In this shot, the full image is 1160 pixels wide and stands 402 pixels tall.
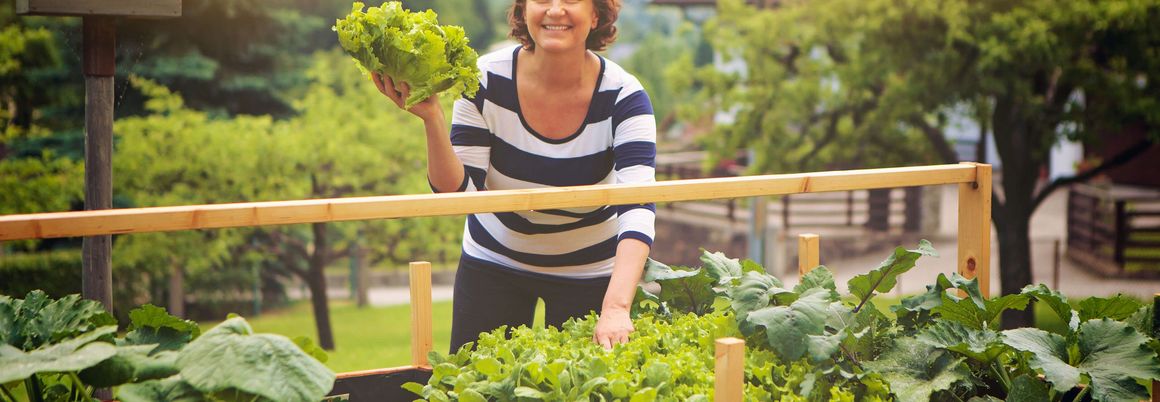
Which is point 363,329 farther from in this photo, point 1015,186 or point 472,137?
point 472,137

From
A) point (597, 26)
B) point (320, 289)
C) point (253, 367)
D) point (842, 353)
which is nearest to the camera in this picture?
point (253, 367)

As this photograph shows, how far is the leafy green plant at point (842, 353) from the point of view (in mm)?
2492

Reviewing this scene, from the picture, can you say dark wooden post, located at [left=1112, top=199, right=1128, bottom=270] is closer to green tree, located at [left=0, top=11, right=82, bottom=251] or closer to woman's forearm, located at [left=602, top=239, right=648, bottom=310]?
green tree, located at [left=0, top=11, right=82, bottom=251]

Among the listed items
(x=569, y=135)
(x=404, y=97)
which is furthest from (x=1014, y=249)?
(x=404, y=97)

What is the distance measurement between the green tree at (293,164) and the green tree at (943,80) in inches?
150

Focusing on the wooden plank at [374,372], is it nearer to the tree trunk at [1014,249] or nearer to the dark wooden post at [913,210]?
the tree trunk at [1014,249]

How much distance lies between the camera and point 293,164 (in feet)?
43.3

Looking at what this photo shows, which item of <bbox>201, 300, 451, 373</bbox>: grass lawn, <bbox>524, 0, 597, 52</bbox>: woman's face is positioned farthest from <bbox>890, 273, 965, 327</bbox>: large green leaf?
<bbox>201, 300, 451, 373</bbox>: grass lawn

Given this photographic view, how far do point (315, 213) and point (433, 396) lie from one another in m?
0.49

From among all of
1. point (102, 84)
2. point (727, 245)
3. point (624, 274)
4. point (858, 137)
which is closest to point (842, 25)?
point (858, 137)

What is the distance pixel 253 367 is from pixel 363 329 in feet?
46.4

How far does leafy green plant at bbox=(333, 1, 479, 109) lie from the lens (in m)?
2.60

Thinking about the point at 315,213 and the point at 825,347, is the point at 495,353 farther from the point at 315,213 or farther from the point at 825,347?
the point at 825,347

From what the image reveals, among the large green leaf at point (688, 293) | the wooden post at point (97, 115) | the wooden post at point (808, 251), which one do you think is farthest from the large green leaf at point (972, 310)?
the wooden post at point (97, 115)
